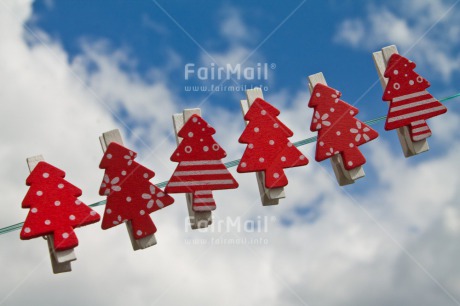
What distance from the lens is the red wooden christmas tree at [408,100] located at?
4.82 meters

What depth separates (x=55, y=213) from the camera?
4176 mm

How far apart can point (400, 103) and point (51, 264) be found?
2601 mm

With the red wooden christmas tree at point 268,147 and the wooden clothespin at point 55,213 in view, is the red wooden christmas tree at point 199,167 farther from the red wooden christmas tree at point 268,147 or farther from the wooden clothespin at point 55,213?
the wooden clothespin at point 55,213

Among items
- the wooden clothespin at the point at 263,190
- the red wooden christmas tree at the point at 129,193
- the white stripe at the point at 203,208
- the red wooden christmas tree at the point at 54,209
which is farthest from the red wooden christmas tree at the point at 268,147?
the red wooden christmas tree at the point at 54,209

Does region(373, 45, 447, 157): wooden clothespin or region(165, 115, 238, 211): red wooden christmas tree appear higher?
region(373, 45, 447, 157): wooden clothespin


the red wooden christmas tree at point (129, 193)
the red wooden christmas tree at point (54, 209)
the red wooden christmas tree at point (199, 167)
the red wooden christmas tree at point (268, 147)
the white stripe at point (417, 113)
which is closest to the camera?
the red wooden christmas tree at point (54, 209)

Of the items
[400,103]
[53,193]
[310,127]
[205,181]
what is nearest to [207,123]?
[205,181]

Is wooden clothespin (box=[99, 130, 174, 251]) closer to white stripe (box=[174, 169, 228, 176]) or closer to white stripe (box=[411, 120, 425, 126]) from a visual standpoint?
white stripe (box=[174, 169, 228, 176])

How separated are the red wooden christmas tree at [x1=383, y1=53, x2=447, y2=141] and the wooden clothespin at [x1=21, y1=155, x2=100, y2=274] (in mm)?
2184

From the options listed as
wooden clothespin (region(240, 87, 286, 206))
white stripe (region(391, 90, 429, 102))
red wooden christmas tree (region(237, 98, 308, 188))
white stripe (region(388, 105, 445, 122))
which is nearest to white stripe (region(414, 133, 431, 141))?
white stripe (region(388, 105, 445, 122))

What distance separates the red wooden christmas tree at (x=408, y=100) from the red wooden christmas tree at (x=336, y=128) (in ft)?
0.83

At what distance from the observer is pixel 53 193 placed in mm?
4219

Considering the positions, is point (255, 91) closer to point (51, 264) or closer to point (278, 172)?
point (278, 172)

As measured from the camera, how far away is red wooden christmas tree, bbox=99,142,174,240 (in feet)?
14.0
